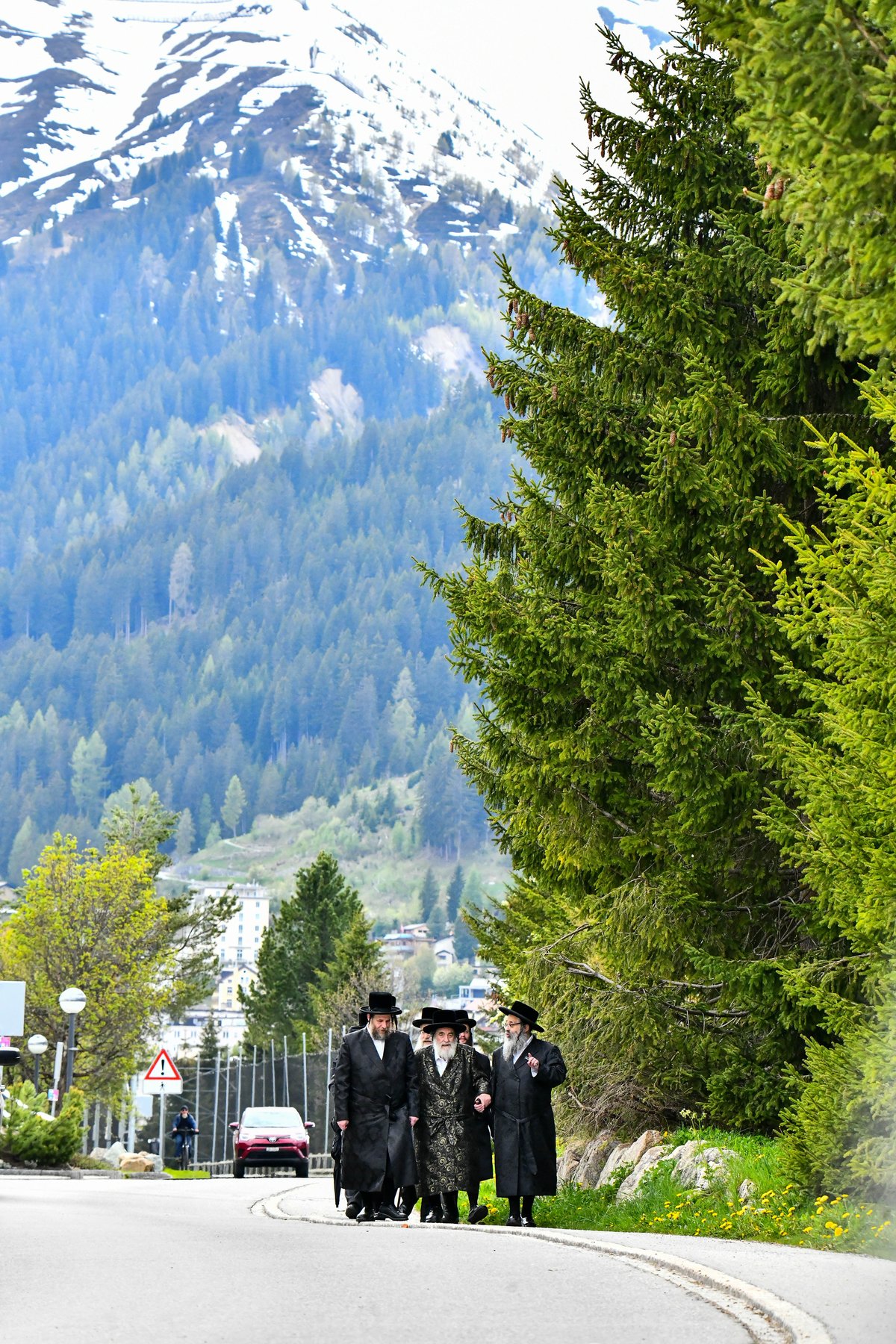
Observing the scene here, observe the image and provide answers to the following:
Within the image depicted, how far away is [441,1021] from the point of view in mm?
16297

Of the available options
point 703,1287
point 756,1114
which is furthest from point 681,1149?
point 703,1287

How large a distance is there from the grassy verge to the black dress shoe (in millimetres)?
1351

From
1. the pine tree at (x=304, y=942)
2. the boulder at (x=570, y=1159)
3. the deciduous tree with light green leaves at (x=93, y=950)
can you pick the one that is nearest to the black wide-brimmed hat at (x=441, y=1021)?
the boulder at (x=570, y=1159)

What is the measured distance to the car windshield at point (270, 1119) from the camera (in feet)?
122

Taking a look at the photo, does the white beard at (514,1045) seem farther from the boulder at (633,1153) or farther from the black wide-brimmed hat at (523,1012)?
the boulder at (633,1153)

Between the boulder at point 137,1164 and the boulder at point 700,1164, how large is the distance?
2853 centimetres

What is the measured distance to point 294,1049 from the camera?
10600 cm

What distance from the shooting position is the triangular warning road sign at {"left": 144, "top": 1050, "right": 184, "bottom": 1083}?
34312mm

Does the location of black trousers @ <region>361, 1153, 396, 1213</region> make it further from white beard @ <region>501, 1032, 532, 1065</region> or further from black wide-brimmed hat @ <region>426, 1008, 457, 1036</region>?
white beard @ <region>501, 1032, 532, 1065</region>

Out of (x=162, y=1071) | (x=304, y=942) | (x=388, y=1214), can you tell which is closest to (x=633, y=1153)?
(x=388, y=1214)

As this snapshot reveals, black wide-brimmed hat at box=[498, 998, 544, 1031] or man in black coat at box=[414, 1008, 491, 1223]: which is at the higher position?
black wide-brimmed hat at box=[498, 998, 544, 1031]

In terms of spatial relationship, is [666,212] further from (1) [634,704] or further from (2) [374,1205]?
(2) [374,1205]

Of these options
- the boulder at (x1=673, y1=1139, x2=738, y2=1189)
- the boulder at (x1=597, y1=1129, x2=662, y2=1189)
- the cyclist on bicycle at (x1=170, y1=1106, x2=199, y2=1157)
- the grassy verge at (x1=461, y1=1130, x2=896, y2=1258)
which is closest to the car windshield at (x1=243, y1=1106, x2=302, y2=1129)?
the cyclist on bicycle at (x1=170, y1=1106, x2=199, y2=1157)

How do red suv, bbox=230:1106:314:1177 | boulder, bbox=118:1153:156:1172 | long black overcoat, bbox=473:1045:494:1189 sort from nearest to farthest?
long black overcoat, bbox=473:1045:494:1189 → red suv, bbox=230:1106:314:1177 → boulder, bbox=118:1153:156:1172
